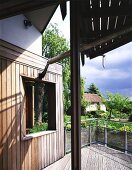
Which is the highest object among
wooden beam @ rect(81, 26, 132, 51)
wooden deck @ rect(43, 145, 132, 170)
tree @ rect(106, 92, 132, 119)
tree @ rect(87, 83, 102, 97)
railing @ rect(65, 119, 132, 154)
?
tree @ rect(87, 83, 102, 97)

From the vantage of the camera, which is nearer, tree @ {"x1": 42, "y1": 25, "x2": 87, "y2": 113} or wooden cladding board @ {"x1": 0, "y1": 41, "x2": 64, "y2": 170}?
wooden cladding board @ {"x1": 0, "y1": 41, "x2": 64, "y2": 170}

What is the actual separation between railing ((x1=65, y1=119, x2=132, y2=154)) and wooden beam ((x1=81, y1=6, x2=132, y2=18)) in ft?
14.5

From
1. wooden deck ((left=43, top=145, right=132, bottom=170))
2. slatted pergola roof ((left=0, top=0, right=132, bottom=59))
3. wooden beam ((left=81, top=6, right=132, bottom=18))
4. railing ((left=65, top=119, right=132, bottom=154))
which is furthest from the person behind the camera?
railing ((left=65, top=119, right=132, bottom=154))

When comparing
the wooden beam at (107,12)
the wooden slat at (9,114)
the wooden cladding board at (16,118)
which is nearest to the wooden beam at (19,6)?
the wooden beam at (107,12)

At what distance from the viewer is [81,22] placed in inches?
187

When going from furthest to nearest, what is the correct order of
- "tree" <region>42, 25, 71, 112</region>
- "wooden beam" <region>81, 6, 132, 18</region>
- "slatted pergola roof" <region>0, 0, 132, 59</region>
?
"tree" <region>42, 25, 71, 112</region> < "wooden beam" <region>81, 6, 132, 18</region> < "slatted pergola roof" <region>0, 0, 132, 59</region>

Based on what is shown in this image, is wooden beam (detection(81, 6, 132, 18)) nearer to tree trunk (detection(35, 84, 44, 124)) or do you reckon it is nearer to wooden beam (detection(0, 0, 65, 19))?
wooden beam (detection(0, 0, 65, 19))

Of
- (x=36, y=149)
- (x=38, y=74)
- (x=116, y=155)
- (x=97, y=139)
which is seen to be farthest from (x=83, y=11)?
(x=97, y=139)

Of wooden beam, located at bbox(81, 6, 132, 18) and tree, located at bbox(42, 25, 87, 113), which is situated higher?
tree, located at bbox(42, 25, 87, 113)

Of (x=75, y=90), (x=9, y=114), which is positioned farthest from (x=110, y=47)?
(x=75, y=90)

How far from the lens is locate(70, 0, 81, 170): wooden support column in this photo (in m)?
3.32

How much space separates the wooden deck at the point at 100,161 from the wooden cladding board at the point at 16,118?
42 cm

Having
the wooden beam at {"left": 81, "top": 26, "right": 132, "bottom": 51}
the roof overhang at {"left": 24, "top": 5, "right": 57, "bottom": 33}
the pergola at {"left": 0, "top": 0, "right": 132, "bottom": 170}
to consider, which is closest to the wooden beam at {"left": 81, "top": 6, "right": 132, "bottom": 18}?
the pergola at {"left": 0, "top": 0, "right": 132, "bottom": 170}

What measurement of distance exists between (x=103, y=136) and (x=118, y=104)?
902 inches
